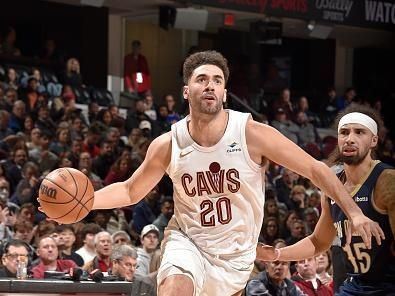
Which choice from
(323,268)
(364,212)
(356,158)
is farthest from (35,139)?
(364,212)

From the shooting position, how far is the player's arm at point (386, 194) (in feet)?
16.7

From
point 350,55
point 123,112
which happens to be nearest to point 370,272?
point 123,112

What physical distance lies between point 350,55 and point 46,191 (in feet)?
55.4

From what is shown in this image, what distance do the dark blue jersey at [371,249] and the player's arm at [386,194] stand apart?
3 centimetres

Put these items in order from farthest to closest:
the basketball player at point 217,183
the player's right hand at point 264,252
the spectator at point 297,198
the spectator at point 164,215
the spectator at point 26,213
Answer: the spectator at point 297,198 < the spectator at point 164,215 < the spectator at point 26,213 < the player's right hand at point 264,252 < the basketball player at point 217,183

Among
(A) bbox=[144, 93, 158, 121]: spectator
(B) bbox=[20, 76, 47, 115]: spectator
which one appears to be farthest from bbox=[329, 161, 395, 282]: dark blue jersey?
(A) bbox=[144, 93, 158, 121]: spectator

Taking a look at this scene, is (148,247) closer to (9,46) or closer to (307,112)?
(9,46)

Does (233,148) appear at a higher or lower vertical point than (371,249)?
higher

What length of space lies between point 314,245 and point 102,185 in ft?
19.8

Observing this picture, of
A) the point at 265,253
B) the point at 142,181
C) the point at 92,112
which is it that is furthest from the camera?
the point at 92,112

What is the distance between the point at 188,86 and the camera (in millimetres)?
5156

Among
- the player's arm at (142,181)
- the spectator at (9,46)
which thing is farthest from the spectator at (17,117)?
the player's arm at (142,181)

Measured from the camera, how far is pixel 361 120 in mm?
5449

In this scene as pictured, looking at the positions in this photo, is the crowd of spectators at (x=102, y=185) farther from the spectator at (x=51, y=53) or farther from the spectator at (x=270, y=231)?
the spectator at (x=51, y=53)
